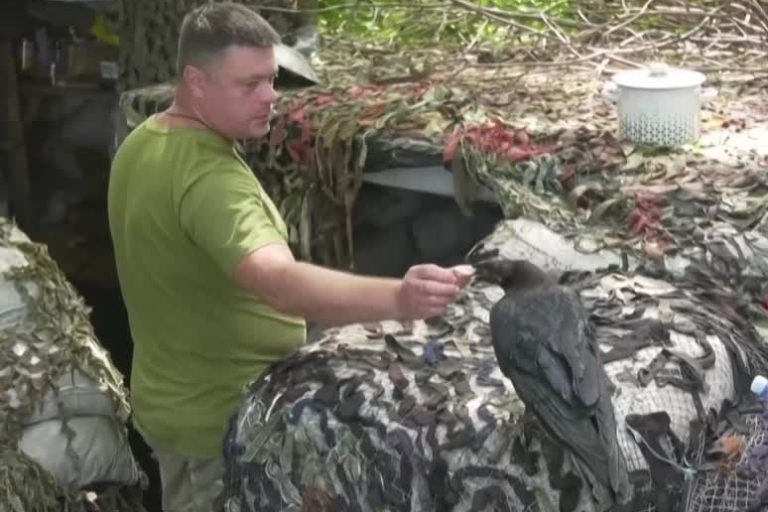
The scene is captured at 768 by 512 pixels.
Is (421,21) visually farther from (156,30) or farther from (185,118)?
(185,118)

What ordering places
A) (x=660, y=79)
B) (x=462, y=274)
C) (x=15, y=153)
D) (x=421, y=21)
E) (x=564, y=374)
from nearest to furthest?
(x=564, y=374)
(x=462, y=274)
(x=660, y=79)
(x=421, y=21)
(x=15, y=153)

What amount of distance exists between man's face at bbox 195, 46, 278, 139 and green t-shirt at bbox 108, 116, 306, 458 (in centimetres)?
5

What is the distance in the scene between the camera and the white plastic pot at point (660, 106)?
3.70 metres

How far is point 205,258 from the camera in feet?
8.91

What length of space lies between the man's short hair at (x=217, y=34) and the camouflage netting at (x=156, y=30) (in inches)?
80.5

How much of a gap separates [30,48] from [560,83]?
9.26 ft

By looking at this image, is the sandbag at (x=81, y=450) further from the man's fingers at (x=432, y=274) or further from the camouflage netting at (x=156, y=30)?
the camouflage netting at (x=156, y=30)

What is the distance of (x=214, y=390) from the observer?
2850 mm

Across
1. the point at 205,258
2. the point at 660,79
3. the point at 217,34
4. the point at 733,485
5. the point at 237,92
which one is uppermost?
the point at 217,34

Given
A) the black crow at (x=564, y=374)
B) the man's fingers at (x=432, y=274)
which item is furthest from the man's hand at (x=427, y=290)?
the black crow at (x=564, y=374)

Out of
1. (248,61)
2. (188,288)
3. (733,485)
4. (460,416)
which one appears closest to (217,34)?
(248,61)

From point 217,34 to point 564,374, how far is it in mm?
1009

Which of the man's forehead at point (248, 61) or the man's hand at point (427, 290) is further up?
the man's forehead at point (248, 61)

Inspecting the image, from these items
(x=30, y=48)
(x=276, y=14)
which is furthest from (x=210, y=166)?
(x=30, y=48)
